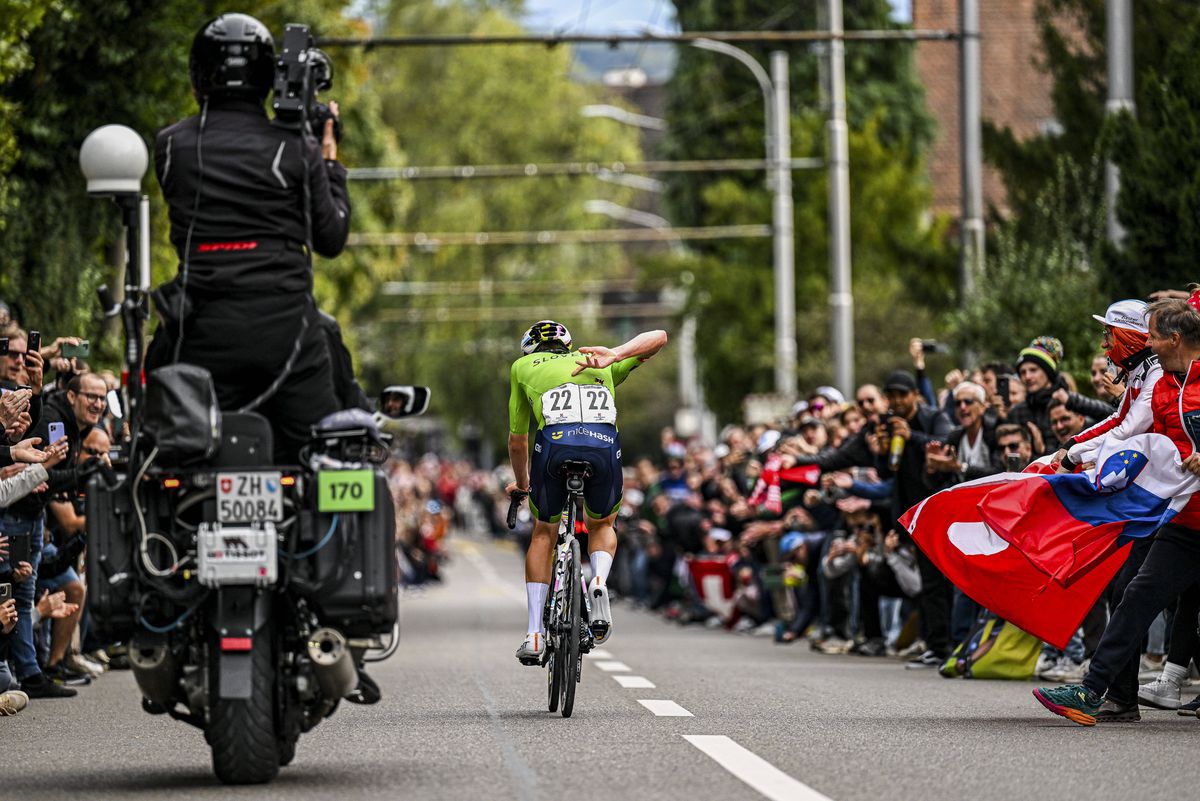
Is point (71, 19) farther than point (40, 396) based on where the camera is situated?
Yes

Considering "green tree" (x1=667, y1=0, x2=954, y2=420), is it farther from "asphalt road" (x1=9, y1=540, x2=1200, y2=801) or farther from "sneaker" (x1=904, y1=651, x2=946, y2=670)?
"asphalt road" (x1=9, y1=540, x2=1200, y2=801)

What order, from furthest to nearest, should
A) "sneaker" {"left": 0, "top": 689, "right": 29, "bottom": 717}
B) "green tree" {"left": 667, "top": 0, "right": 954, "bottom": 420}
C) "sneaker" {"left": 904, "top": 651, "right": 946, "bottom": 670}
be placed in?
"green tree" {"left": 667, "top": 0, "right": 954, "bottom": 420}
"sneaker" {"left": 904, "top": 651, "right": 946, "bottom": 670}
"sneaker" {"left": 0, "top": 689, "right": 29, "bottom": 717}

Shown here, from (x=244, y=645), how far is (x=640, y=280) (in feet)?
142

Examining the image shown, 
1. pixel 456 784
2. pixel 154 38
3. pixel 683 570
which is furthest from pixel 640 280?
pixel 456 784

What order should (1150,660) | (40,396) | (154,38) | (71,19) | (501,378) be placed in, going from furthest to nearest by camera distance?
1. (501,378)
2. (154,38)
3. (71,19)
4. (1150,660)
5. (40,396)

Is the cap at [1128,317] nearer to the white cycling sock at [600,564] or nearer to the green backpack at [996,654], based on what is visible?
the white cycling sock at [600,564]

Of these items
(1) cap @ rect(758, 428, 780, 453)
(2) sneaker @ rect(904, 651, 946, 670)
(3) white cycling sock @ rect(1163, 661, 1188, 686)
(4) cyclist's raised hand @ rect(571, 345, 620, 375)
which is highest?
(4) cyclist's raised hand @ rect(571, 345, 620, 375)

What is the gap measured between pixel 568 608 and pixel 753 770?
2.88m

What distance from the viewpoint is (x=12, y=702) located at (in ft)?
43.2

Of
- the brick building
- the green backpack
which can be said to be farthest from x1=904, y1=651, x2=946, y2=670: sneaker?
the brick building

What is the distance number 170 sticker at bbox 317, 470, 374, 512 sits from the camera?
29.1 feet

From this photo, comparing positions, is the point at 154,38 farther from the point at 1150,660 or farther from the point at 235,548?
the point at 235,548

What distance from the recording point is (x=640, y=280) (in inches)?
2039

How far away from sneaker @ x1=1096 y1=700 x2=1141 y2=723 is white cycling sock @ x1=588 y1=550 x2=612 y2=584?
8.03 feet
